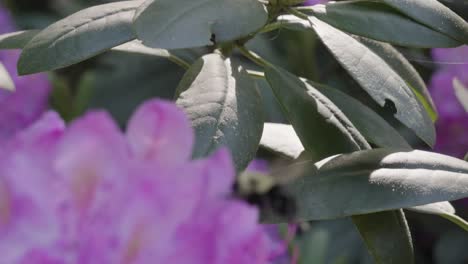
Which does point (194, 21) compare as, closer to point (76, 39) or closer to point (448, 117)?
point (76, 39)

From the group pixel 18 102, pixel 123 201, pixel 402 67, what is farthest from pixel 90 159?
pixel 18 102

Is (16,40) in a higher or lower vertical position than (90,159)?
lower

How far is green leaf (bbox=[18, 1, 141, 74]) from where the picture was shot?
0.80m

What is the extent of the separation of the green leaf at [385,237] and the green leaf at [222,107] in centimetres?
12

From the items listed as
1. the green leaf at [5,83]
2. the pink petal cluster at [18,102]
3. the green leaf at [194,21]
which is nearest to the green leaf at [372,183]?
the green leaf at [194,21]


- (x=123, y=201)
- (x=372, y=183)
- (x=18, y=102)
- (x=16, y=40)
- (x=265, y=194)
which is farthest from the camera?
(x=18, y=102)

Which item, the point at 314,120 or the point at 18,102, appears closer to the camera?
the point at 314,120

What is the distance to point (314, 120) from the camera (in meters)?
0.84

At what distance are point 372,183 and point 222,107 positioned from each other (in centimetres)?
14

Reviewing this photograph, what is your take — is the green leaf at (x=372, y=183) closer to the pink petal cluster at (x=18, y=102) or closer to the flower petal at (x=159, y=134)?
the flower petal at (x=159, y=134)

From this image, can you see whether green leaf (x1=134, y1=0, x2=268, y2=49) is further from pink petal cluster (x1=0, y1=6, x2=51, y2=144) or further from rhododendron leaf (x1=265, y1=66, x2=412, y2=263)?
pink petal cluster (x1=0, y1=6, x2=51, y2=144)

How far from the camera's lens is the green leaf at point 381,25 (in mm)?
887

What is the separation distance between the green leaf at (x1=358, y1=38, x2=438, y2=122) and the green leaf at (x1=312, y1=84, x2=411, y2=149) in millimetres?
87

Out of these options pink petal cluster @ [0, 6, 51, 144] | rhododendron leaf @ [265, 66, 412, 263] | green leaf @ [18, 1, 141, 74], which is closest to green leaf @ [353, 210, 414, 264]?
rhododendron leaf @ [265, 66, 412, 263]
